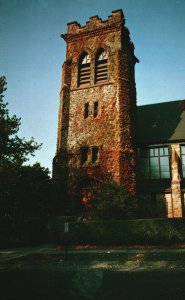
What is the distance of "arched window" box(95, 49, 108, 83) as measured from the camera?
2295 centimetres

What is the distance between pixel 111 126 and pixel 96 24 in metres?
10.3

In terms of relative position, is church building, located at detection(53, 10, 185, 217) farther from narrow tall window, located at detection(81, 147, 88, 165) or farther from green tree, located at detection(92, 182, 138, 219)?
green tree, located at detection(92, 182, 138, 219)

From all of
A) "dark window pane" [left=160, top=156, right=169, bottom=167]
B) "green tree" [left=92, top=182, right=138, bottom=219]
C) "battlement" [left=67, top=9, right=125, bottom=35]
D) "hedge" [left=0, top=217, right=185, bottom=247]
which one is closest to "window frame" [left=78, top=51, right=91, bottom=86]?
"battlement" [left=67, top=9, right=125, bottom=35]

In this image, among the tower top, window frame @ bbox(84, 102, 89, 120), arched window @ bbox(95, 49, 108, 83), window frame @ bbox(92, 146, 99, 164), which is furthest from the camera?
the tower top

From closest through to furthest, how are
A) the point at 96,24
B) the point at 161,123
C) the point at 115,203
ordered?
1. the point at 115,203
2. the point at 96,24
3. the point at 161,123

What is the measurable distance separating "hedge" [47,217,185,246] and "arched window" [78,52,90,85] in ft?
42.1

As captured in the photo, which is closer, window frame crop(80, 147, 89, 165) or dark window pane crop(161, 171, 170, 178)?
window frame crop(80, 147, 89, 165)

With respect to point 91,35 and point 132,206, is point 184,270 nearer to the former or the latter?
point 132,206

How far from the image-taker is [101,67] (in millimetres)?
23375

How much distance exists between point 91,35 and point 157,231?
18.2 metres

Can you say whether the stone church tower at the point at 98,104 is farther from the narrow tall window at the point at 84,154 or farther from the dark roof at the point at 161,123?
the dark roof at the point at 161,123

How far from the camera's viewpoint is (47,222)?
57.0 feet

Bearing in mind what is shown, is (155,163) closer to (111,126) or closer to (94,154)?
(111,126)

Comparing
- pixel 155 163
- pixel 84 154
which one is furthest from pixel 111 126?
pixel 155 163
